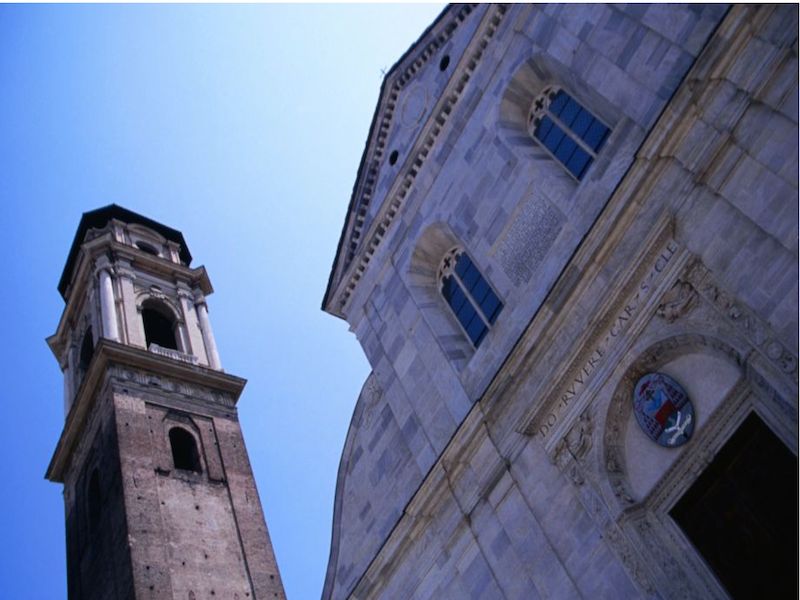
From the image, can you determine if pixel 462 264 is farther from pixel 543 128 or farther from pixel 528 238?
pixel 543 128

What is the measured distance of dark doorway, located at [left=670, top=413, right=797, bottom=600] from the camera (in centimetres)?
1062

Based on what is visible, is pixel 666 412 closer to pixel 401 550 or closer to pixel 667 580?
pixel 667 580

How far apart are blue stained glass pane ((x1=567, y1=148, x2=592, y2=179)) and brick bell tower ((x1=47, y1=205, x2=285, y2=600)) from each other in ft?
52.7

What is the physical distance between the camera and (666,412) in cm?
1221

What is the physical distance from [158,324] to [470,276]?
22.5m

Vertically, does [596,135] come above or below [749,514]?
above

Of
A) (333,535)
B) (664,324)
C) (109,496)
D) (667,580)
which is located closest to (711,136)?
(664,324)

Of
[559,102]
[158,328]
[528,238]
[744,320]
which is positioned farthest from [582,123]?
[158,328]

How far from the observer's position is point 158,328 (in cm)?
3684

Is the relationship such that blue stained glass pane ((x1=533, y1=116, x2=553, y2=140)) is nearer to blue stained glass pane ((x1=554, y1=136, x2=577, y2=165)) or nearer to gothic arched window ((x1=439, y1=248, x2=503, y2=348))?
blue stained glass pane ((x1=554, y1=136, x2=577, y2=165))

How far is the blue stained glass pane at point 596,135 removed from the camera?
49.8 ft

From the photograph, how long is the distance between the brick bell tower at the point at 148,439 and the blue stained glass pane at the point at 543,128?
15788 mm

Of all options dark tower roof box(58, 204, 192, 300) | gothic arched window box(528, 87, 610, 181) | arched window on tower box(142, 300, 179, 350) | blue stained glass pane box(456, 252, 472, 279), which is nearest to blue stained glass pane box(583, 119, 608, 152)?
gothic arched window box(528, 87, 610, 181)

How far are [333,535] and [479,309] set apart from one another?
6.01 metres
